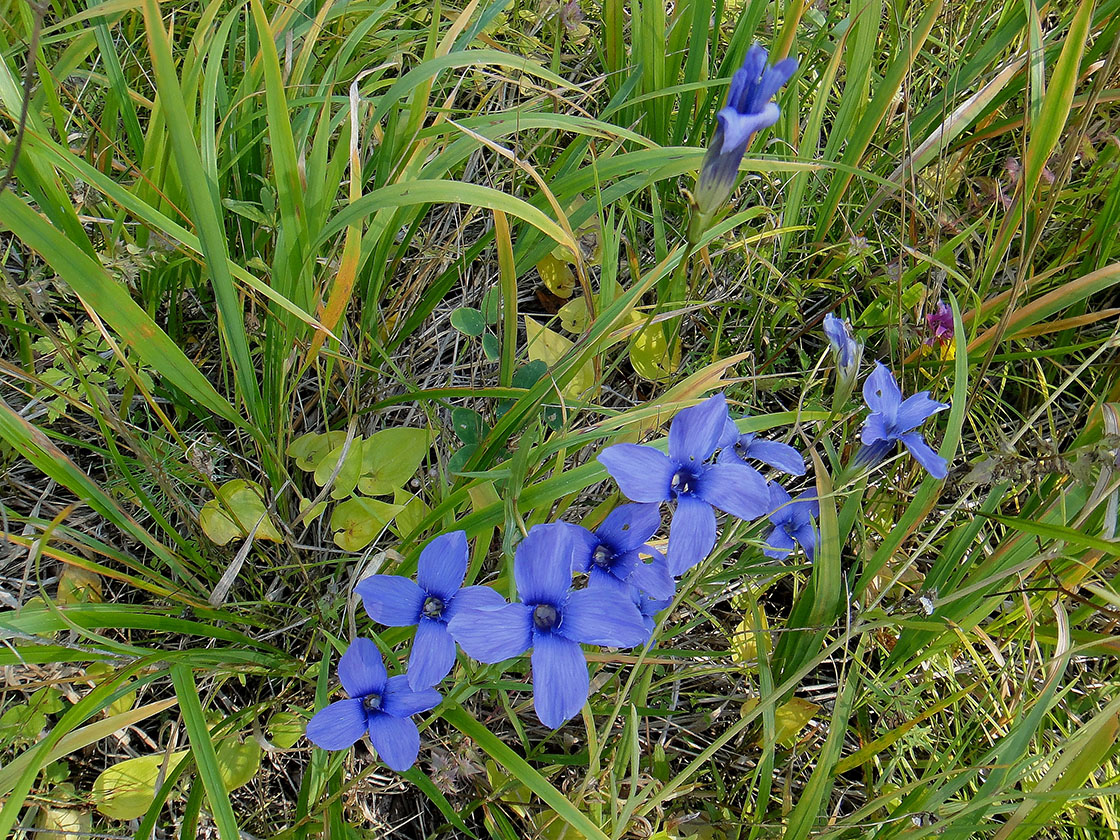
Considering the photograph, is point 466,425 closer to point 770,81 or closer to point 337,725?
point 337,725

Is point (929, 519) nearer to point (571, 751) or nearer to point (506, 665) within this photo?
point (571, 751)

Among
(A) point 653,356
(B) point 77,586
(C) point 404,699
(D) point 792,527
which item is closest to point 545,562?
(C) point 404,699

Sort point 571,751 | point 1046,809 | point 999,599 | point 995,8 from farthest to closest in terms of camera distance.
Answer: point 995,8 < point 571,751 < point 999,599 < point 1046,809

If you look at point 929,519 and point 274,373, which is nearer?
point 274,373

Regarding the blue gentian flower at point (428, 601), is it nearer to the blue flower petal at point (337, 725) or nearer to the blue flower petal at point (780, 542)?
the blue flower petal at point (337, 725)

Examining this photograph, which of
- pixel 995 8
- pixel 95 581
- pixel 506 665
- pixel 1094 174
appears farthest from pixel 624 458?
pixel 995 8

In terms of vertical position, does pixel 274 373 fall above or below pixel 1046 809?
above

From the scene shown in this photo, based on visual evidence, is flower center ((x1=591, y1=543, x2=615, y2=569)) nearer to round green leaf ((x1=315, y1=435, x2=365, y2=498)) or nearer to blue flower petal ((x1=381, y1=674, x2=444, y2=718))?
blue flower petal ((x1=381, y1=674, x2=444, y2=718))

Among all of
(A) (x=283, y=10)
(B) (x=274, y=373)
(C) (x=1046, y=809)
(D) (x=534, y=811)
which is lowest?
(D) (x=534, y=811)

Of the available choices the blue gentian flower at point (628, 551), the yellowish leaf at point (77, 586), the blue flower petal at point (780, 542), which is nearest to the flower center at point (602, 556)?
the blue gentian flower at point (628, 551)
